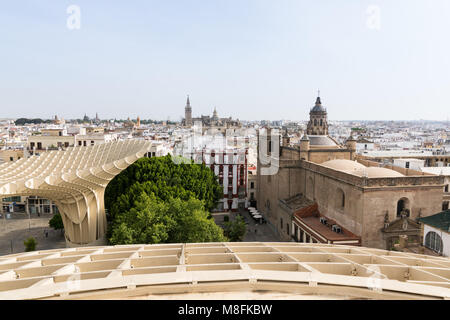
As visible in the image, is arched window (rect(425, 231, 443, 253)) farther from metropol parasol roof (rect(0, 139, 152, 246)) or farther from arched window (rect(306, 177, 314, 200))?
metropol parasol roof (rect(0, 139, 152, 246))

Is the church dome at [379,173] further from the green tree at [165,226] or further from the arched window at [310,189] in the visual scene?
the green tree at [165,226]

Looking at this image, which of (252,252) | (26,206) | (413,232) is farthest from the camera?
(26,206)

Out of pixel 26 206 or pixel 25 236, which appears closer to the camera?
pixel 25 236

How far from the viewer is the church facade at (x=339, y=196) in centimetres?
2877

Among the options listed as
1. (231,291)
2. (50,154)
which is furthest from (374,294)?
(50,154)

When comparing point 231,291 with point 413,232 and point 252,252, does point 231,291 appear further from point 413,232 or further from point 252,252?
point 413,232

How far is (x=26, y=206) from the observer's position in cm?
4909

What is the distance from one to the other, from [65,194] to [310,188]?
25.2 m

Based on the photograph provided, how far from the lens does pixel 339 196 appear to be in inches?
1280

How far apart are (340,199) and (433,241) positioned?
8.83 metres

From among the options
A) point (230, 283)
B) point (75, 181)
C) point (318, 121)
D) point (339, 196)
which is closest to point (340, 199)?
point (339, 196)

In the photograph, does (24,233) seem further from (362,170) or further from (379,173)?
(379,173)

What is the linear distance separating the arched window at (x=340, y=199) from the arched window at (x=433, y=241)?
786 centimetres

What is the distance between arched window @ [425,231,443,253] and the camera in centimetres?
2448
